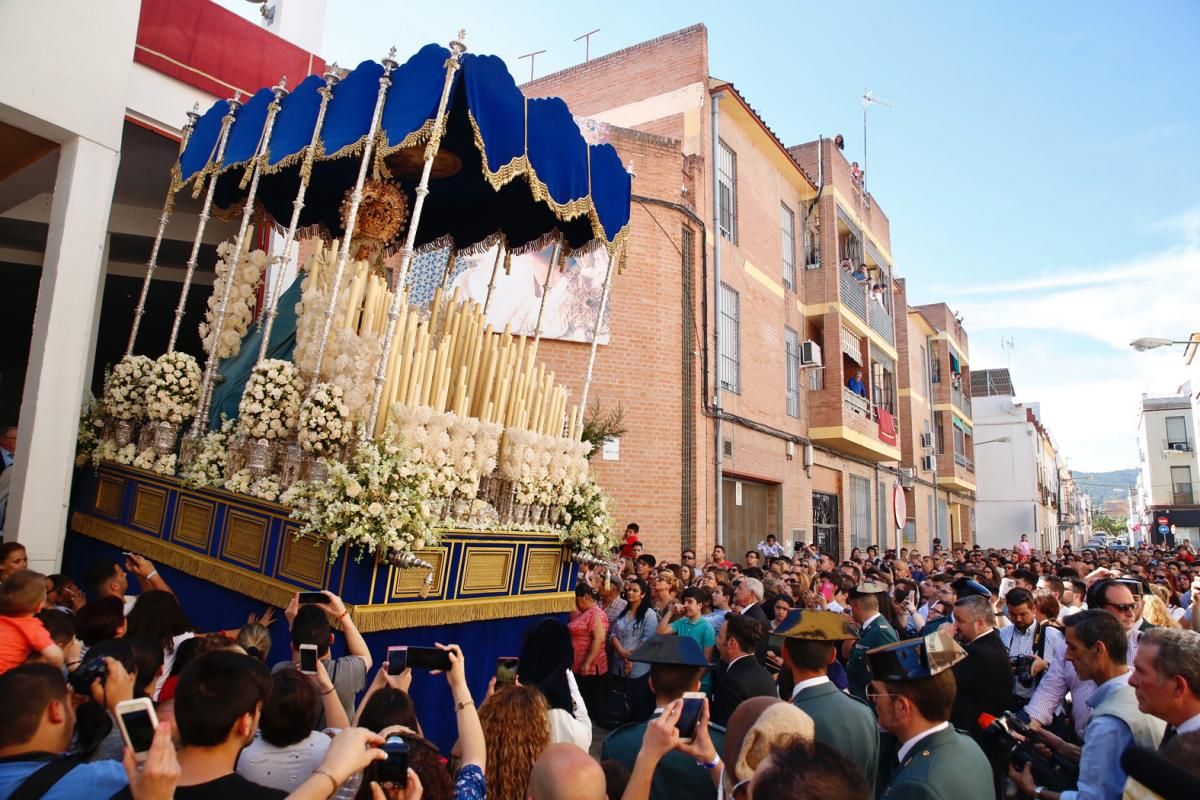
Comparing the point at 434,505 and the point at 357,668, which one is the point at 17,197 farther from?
the point at 357,668

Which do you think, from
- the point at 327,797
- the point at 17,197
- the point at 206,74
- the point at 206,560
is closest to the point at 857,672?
the point at 327,797

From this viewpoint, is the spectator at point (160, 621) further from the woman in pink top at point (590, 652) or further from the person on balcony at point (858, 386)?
the person on balcony at point (858, 386)

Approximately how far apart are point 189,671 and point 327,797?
573 millimetres

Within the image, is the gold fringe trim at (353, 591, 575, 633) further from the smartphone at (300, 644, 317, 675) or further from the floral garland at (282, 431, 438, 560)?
the smartphone at (300, 644, 317, 675)

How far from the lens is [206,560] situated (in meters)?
6.09

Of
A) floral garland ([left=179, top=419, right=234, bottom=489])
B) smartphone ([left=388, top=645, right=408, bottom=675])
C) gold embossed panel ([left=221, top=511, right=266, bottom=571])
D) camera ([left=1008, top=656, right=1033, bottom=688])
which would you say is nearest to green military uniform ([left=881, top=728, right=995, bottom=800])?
smartphone ([left=388, top=645, right=408, bottom=675])

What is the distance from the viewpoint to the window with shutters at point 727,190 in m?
16.2

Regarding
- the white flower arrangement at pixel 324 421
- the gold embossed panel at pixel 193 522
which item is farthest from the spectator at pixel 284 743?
the gold embossed panel at pixel 193 522

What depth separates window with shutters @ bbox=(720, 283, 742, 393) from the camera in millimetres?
15703

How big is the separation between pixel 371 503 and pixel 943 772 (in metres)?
3.72

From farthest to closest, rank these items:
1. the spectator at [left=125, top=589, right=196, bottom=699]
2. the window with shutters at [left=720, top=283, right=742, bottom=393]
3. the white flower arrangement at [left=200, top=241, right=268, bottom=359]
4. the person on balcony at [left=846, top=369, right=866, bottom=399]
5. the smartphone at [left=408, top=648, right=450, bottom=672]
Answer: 1. the person on balcony at [left=846, top=369, right=866, bottom=399]
2. the window with shutters at [left=720, top=283, right=742, bottom=393]
3. the white flower arrangement at [left=200, top=241, right=268, bottom=359]
4. the spectator at [left=125, top=589, right=196, bottom=699]
5. the smartphone at [left=408, top=648, right=450, bottom=672]

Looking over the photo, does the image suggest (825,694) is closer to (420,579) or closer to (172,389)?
(420,579)

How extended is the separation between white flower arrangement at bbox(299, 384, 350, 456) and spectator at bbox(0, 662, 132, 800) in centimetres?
335

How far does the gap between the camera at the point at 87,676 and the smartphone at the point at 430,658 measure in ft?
3.21
